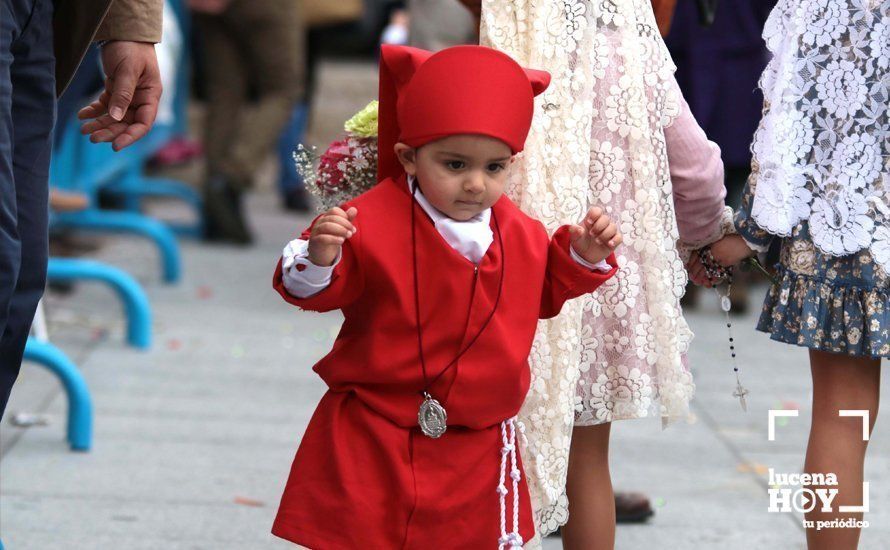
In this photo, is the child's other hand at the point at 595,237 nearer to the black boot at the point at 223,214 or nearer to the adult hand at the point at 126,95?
the adult hand at the point at 126,95

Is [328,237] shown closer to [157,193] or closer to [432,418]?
[432,418]

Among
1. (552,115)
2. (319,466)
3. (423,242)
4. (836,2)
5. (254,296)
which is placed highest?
(836,2)

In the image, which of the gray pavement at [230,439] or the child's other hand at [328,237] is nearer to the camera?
the child's other hand at [328,237]

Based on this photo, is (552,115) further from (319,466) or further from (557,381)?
(319,466)

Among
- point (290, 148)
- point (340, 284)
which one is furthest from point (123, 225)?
point (340, 284)

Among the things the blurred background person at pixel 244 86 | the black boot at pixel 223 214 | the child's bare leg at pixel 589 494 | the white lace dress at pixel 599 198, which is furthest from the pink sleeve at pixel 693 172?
the black boot at pixel 223 214

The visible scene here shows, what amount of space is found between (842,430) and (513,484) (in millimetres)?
837

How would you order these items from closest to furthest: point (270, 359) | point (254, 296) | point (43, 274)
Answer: point (43, 274) < point (270, 359) < point (254, 296)

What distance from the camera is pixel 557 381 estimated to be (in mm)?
2973

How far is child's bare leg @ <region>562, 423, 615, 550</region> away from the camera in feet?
10.3

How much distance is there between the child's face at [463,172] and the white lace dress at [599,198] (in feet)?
1.07

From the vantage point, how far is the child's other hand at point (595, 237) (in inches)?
105

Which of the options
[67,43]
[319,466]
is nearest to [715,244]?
[319,466]

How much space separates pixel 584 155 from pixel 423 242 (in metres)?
0.49
